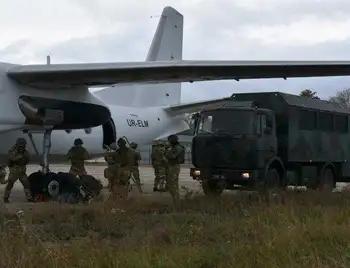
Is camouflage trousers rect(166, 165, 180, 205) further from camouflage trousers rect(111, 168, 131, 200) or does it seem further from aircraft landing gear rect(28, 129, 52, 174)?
aircraft landing gear rect(28, 129, 52, 174)

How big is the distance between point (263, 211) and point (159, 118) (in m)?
11.7

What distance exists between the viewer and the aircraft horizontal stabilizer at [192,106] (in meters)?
18.8

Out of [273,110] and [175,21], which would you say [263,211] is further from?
[175,21]

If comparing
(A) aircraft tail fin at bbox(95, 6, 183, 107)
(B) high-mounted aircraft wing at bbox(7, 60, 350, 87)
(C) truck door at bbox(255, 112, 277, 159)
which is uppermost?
(A) aircraft tail fin at bbox(95, 6, 183, 107)

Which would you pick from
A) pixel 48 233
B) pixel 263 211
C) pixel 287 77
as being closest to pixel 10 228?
pixel 48 233

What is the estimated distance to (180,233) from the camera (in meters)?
8.41

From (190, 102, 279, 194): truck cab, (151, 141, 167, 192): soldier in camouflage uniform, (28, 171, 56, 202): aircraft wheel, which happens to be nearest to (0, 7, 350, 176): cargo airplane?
(28, 171, 56, 202): aircraft wheel

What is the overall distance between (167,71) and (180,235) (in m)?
6.55

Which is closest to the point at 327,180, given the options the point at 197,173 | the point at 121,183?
the point at 197,173

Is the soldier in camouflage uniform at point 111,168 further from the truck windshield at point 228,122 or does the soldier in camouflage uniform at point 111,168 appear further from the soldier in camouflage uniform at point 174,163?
the truck windshield at point 228,122

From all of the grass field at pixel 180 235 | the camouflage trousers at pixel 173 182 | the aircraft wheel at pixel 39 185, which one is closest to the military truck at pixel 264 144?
the camouflage trousers at pixel 173 182

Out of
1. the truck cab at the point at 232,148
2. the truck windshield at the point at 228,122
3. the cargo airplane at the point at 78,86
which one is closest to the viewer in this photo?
the cargo airplane at the point at 78,86

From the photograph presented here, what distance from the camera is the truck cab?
46.2 feet

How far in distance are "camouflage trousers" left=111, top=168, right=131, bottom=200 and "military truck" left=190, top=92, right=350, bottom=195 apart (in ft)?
5.63
